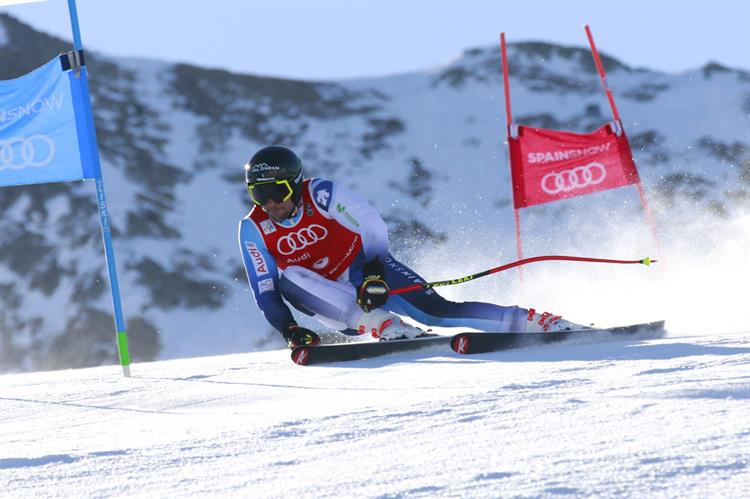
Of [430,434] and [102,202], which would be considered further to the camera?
[102,202]

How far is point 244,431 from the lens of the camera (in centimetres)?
312

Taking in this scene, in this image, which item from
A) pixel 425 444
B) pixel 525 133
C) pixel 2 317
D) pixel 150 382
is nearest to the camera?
pixel 425 444

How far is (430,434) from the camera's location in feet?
9.09

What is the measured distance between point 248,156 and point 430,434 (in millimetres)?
24360

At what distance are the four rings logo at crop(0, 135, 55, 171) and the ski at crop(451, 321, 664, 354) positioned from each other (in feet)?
11.5

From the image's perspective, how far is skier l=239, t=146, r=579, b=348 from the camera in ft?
18.7

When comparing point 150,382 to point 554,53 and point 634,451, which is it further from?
point 554,53

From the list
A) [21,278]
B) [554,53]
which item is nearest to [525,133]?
[21,278]

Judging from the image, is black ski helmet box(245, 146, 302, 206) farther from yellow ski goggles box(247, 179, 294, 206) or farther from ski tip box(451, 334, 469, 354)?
ski tip box(451, 334, 469, 354)

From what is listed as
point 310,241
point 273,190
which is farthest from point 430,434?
point 310,241

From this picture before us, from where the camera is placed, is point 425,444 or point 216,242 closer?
point 425,444

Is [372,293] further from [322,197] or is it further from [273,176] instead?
[273,176]

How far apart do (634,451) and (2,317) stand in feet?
62.7

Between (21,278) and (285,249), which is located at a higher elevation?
(21,278)
